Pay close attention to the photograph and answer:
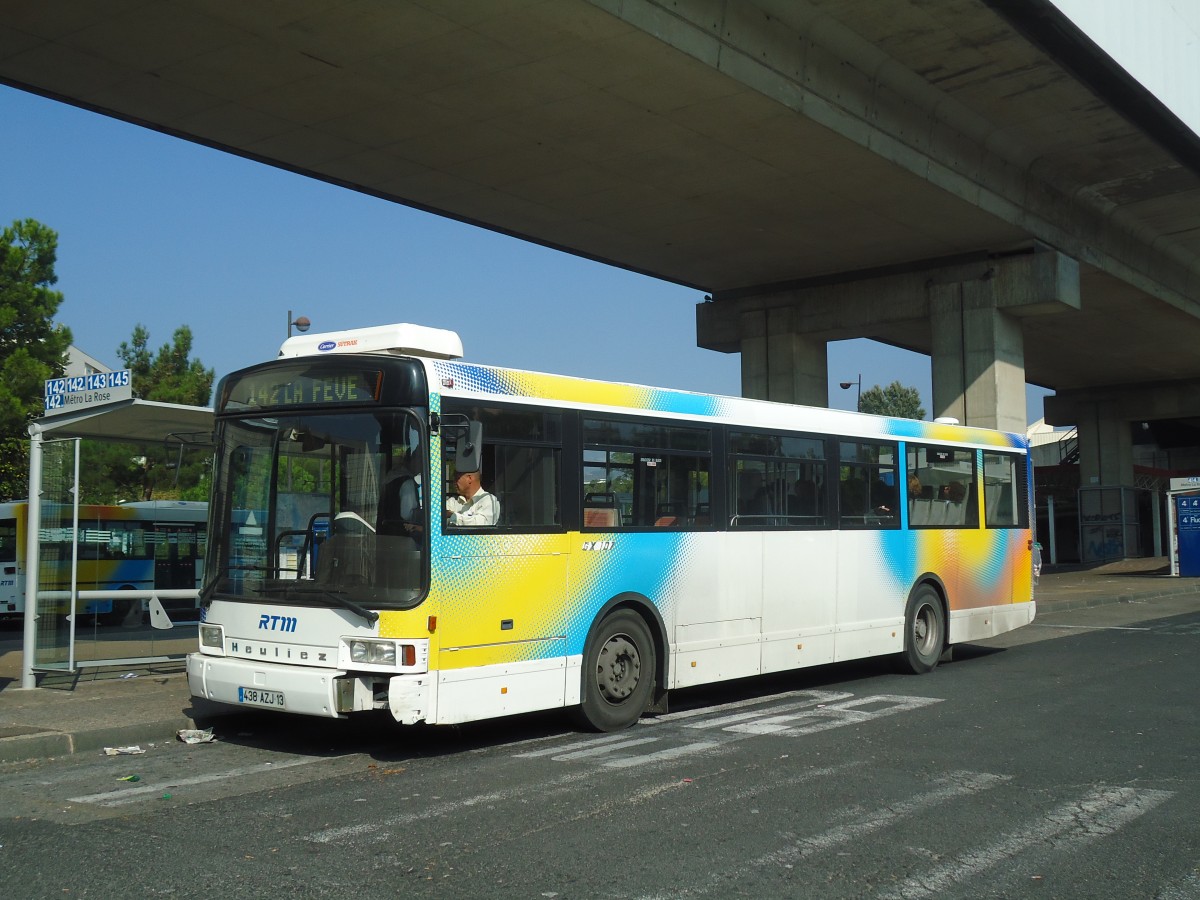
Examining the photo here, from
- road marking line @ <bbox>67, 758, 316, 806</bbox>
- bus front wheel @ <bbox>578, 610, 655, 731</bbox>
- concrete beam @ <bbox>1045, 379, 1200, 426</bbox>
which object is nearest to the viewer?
road marking line @ <bbox>67, 758, 316, 806</bbox>

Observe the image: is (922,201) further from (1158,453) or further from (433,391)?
(1158,453)

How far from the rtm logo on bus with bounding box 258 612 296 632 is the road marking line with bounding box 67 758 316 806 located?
975 millimetres

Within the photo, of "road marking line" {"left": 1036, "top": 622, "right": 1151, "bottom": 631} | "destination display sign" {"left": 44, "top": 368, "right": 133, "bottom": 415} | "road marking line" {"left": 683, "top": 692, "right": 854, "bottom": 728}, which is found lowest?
"road marking line" {"left": 1036, "top": 622, "right": 1151, "bottom": 631}

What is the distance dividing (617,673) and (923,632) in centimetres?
583

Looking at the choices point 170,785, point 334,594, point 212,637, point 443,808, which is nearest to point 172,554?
point 212,637

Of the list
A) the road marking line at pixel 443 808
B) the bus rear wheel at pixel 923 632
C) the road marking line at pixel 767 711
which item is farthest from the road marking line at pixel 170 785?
the bus rear wheel at pixel 923 632

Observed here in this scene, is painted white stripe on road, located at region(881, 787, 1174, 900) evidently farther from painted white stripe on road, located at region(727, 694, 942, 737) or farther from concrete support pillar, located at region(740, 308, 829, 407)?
concrete support pillar, located at region(740, 308, 829, 407)

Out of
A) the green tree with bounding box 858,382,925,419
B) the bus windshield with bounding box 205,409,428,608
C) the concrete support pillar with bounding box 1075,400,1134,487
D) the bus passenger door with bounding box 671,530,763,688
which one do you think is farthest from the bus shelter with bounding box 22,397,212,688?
the green tree with bounding box 858,382,925,419

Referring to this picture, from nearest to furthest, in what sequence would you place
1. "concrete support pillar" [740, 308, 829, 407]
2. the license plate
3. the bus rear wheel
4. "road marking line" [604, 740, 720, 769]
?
1. "road marking line" [604, 740, 720, 769]
2. the license plate
3. the bus rear wheel
4. "concrete support pillar" [740, 308, 829, 407]

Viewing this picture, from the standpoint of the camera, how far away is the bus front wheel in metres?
9.80

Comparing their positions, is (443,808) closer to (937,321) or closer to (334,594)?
(334,594)

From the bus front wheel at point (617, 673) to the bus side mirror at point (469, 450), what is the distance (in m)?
2.05

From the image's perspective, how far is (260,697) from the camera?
8.84m

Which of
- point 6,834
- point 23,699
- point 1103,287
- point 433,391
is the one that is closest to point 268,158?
point 23,699
